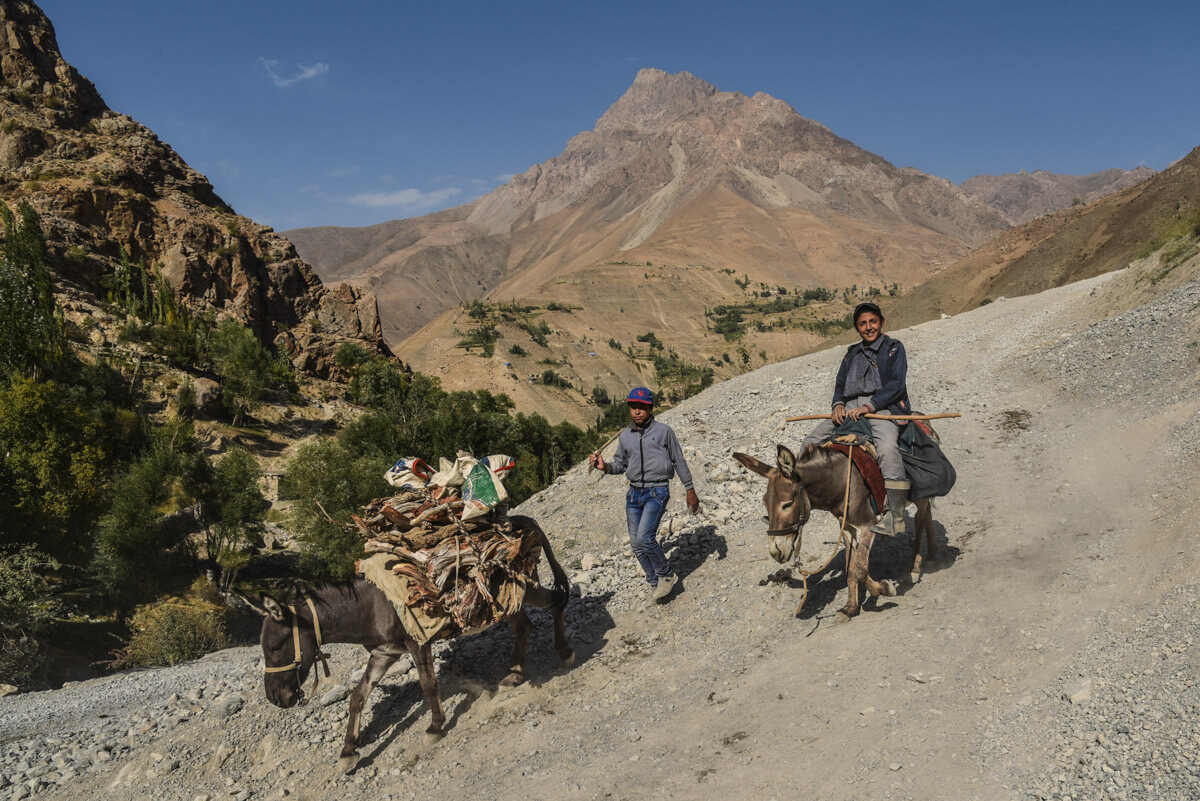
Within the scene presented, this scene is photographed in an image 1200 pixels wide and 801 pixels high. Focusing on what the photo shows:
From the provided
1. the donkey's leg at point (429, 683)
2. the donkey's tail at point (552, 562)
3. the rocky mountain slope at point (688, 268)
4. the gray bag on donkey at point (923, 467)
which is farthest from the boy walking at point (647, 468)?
the rocky mountain slope at point (688, 268)

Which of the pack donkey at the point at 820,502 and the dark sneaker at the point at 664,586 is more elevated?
the pack donkey at the point at 820,502

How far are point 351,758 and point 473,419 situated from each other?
84.5 feet

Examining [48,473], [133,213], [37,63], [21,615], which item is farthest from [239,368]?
[37,63]

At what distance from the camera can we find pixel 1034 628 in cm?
516

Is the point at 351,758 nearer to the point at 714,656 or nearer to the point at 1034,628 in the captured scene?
the point at 714,656

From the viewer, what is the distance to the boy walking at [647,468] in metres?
6.87

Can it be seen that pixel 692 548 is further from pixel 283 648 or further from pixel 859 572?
pixel 283 648

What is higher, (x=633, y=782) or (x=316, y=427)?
(x=316, y=427)

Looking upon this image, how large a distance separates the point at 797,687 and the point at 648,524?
90.5 inches

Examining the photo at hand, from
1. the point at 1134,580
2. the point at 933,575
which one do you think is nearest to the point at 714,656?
the point at 933,575

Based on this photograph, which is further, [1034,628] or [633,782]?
[1034,628]

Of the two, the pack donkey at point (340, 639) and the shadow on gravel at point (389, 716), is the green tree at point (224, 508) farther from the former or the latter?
the pack donkey at point (340, 639)

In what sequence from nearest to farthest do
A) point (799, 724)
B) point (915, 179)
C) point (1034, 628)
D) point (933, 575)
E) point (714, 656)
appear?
point (799, 724) < point (1034, 628) < point (714, 656) < point (933, 575) < point (915, 179)

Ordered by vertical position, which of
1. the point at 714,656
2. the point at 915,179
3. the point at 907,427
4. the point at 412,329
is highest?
the point at 915,179
